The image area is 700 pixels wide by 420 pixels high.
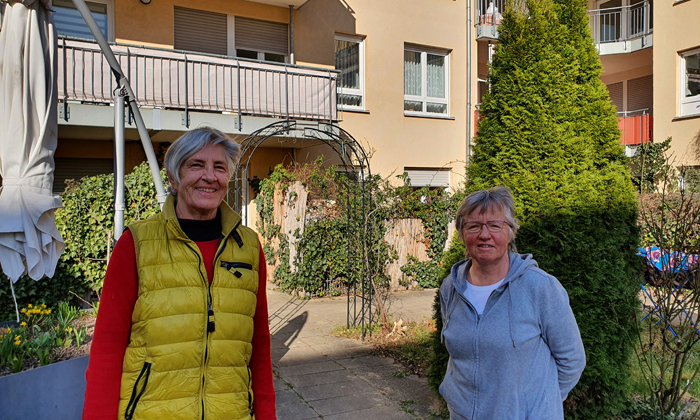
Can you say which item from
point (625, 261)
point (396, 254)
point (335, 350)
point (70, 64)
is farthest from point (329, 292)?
point (625, 261)

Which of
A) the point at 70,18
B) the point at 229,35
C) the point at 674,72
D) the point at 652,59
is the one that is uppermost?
the point at 652,59

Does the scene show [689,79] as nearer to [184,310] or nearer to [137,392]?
[184,310]

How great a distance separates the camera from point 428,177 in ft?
49.4

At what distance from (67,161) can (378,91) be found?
292 inches

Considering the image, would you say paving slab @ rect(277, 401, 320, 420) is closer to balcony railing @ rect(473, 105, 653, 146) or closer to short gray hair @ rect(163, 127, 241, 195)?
short gray hair @ rect(163, 127, 241, 195)

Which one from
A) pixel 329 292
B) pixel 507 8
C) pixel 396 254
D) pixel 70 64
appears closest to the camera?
pixel 507 8

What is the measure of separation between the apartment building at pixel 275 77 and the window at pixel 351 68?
3cm

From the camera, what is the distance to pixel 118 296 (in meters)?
1.89

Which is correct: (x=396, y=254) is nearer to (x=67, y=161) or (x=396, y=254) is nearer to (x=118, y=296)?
(x=67, y=161)

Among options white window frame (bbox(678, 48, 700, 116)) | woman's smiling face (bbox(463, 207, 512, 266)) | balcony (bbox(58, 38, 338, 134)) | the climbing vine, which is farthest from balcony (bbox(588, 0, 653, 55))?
woman's smiling face (bbox(463, 207, 512, 266))

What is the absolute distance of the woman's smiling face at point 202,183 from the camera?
2.08m

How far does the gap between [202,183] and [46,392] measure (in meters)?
2.45

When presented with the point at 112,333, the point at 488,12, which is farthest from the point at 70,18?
the point at 488,12

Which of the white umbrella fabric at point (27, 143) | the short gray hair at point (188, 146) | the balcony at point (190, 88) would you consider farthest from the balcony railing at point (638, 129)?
the short gray hair at point (188, 146)
